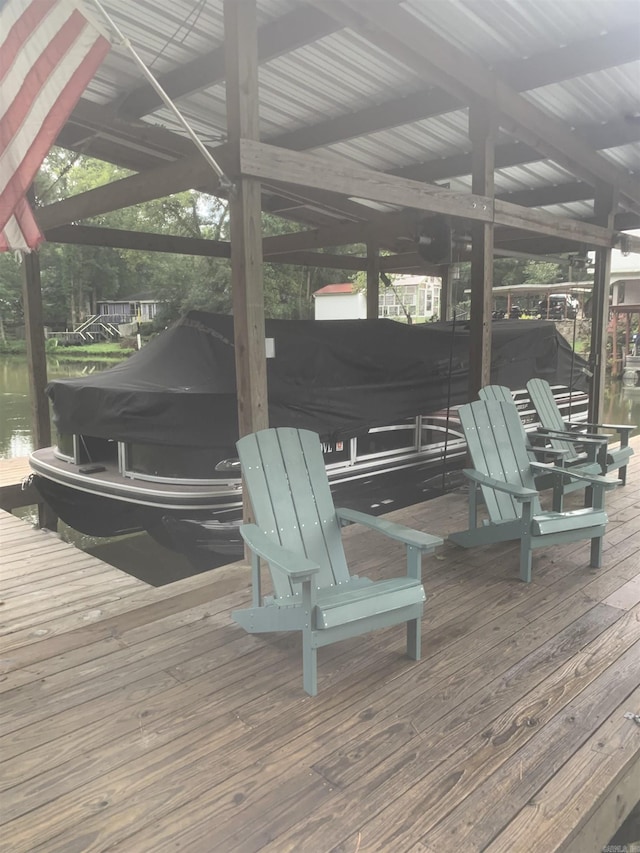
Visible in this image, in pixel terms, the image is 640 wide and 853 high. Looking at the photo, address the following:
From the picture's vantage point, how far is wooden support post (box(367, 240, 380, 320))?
9023 millimetres

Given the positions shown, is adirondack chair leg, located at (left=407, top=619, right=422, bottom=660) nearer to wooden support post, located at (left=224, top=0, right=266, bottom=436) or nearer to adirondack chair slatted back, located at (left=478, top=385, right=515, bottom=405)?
wooden support post, located at (left=224, top=0, right=266, bottom=436)

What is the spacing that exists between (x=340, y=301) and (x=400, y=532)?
28.7 metres

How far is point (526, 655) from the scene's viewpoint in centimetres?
262

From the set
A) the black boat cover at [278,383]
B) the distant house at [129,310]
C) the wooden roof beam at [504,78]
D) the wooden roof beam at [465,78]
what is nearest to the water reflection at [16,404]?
the black boat cover at [278,383]

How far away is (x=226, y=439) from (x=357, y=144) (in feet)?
12.6

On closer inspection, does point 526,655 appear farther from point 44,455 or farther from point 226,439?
point 44,455

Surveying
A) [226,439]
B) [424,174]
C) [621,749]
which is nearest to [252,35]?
[226,439]

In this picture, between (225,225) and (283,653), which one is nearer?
(283,653)

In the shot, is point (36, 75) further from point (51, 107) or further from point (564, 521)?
point (564, 521)

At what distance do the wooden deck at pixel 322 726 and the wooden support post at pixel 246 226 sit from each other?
3.46 feet

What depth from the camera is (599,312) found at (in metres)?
7.21

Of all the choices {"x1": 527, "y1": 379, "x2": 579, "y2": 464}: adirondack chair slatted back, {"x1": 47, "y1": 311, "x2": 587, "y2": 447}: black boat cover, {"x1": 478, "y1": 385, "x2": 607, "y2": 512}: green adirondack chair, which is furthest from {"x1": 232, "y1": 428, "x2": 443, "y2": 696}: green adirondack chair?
{"x1": 527, "y1": 379, "x2": 579, "y2": 464}: adirondack chair slatted back

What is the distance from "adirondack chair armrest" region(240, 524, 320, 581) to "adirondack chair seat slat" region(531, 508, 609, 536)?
1541mm

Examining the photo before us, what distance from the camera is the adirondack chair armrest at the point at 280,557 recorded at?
215 centimetres
